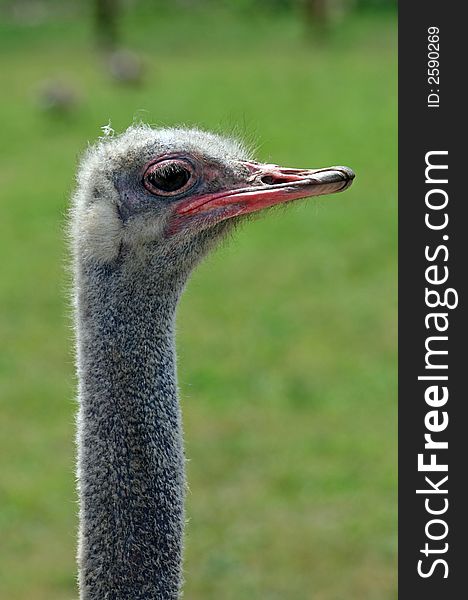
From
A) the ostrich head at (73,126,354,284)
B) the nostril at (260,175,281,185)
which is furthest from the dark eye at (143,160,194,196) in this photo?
the nostril at (260,175,281,185)

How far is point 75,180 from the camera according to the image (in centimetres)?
260

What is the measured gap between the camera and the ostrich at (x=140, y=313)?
Answer: 7.66ft

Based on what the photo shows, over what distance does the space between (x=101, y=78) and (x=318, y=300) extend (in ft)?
27.7

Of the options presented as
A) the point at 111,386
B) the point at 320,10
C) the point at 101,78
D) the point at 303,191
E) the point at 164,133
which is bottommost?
the point at 111,386

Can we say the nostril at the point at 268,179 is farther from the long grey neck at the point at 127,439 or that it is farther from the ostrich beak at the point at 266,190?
the long grey neck at the point at 127,439

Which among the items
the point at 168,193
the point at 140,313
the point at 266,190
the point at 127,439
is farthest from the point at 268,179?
the point at 127,439

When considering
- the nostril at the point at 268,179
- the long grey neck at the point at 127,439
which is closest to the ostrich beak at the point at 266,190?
the nostril at the point at 268,179

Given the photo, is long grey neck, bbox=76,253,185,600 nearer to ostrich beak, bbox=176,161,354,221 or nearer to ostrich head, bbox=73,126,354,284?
ostrich head, bbox=73,126,354,284

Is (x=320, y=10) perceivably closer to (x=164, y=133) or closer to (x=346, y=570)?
(x=346, y=570)

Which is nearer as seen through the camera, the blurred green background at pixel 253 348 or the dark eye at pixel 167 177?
the dark eye at pixel 167 177

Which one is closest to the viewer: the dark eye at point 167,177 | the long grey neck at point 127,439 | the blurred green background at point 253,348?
the long grey neck at point 127,439

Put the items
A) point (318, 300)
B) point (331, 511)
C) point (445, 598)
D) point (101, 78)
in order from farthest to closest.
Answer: point (101, 78) < point (318, 300) < point (331, 511) < point (445, 598)

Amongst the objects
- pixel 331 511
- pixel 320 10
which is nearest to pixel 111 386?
pixel 331 511

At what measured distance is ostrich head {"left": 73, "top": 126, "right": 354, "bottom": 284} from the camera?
242 cm
